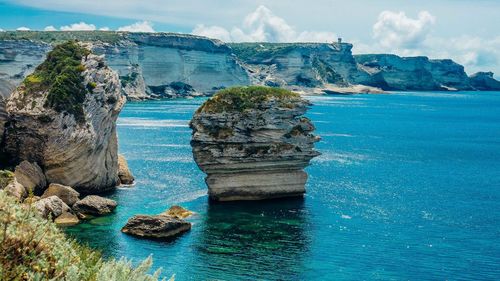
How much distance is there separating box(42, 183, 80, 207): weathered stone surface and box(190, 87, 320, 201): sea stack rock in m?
13.3

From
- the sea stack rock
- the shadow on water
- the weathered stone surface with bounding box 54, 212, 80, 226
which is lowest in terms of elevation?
the weathered stone surface with bounding box 54, 212, 80, 226

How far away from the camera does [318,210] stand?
196 feet

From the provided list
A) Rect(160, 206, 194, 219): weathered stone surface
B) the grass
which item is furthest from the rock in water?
the grass

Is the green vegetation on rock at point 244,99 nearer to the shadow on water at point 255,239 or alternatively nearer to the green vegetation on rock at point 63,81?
the shadow on water at point 255,239

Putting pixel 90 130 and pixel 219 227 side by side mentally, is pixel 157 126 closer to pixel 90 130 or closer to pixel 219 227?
pixel 90 130

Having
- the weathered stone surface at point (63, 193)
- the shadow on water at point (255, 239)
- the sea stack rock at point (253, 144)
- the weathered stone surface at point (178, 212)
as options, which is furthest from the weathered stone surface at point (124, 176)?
the weathered stone surface at point (178, 212)

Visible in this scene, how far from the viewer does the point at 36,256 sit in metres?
12.1

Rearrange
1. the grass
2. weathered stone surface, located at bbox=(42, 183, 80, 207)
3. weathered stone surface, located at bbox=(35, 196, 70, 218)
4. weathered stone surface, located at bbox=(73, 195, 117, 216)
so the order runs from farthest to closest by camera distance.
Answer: weathered stone surface, located at bbox=(42, 183, 80, 207)
weathered stone surface, located at bbox=(73, 195, 117, 216)
weathered stone surface, located at bbox=(35, 196, 70, 218)
the grass

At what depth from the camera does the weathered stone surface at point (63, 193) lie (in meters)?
57.0

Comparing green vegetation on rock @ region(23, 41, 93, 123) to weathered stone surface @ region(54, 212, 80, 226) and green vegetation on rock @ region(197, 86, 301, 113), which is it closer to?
green vegetation on rock @ region(197, 86, 301, 113)

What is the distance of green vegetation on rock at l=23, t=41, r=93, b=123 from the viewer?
6406cm

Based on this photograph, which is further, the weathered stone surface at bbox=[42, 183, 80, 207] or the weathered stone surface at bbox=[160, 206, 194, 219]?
the weathered stone surface at bbox=[42, 183, 80, 207]

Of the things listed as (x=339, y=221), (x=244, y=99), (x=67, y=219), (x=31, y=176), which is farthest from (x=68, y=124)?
(x=339, y=221)

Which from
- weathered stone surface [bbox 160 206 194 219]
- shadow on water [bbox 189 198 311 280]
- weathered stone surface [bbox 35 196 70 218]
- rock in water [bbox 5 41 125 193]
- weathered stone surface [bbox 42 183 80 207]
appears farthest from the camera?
rock in water [bbox 5 41 125 193]
